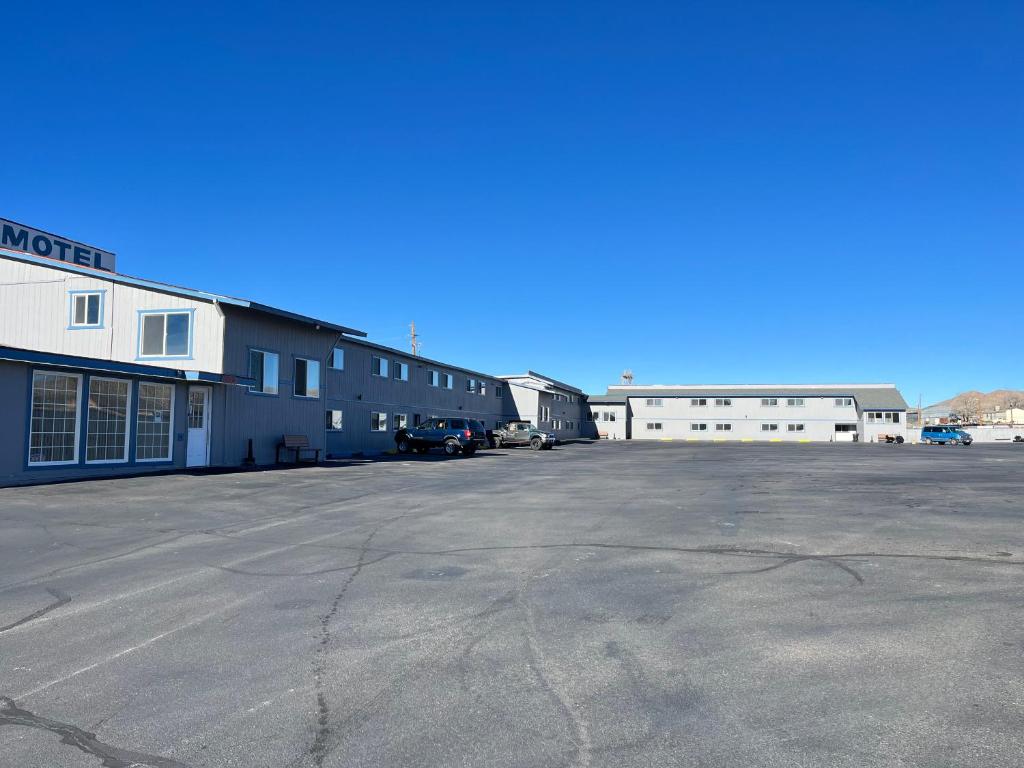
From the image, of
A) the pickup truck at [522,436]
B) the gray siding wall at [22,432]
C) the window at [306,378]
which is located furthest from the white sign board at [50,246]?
the pickup truck at [522,436]

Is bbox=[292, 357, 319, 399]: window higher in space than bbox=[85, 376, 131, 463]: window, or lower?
higher

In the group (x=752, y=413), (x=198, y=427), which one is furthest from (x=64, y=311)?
(x=752, y=413)

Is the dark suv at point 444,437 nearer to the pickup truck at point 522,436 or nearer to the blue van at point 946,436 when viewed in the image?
the pickup truck at point 522,436

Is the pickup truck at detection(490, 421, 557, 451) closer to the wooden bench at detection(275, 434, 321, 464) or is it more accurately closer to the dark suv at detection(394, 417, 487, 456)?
the dark suv at detection(394, 417, 487, 456)

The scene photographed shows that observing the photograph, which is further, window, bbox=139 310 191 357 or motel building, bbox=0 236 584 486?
window, bbox=139 310 191 357

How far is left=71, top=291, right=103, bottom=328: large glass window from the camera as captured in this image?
23688 millimetres

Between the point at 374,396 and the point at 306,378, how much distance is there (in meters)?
8.94

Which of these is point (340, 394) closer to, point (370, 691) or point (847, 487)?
point (847, 487)

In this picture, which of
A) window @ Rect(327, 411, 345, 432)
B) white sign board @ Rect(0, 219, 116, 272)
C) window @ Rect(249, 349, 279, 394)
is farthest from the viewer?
window @ Rect(327, 411, 345, 432)

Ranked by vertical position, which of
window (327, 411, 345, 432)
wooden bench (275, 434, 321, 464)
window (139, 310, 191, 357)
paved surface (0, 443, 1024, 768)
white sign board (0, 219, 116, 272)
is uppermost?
white sign board (0, 219, 116, 272)

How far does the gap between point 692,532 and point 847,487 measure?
9.13m

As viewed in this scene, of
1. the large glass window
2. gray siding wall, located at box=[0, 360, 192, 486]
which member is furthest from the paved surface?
the large glass window

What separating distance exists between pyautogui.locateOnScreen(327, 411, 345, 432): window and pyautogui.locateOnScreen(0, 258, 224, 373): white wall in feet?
30.7

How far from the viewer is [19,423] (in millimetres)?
17219
